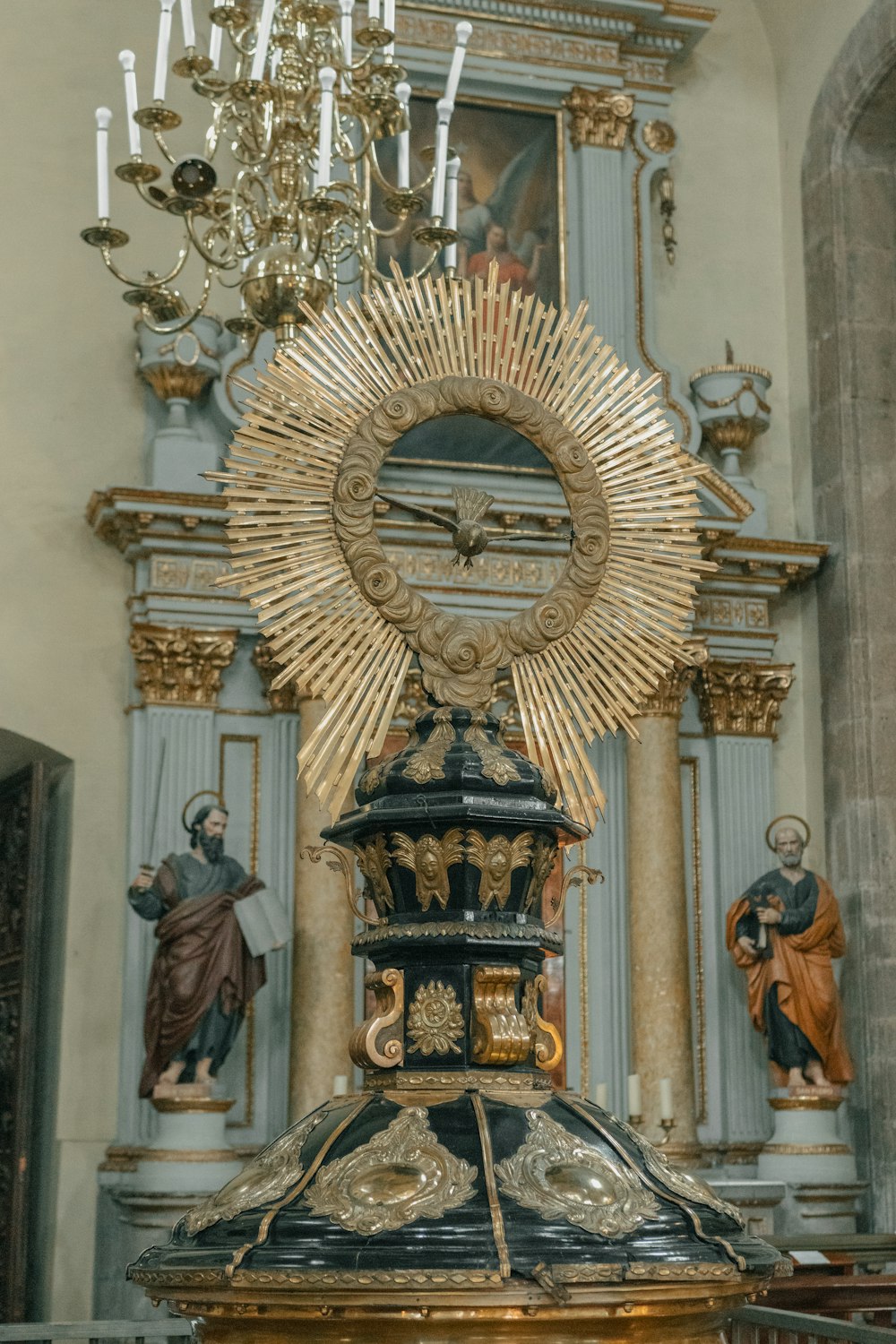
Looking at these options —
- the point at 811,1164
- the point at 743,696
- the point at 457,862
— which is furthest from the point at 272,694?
the point at 457,862

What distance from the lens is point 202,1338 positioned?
283cm


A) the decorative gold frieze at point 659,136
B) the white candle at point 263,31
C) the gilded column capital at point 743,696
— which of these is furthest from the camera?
the decorative gold frieze at point 659,136

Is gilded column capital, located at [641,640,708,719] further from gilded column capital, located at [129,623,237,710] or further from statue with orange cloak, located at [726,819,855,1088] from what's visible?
gilded column capital, located at [129,623,237,710]

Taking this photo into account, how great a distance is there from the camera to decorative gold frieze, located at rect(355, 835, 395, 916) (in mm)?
3197

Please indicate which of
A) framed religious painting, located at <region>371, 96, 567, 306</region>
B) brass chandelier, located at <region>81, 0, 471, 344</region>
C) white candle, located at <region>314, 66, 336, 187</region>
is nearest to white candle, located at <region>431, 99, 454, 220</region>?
brass chandelier, located at <region>81, 0, 471, 344</region>

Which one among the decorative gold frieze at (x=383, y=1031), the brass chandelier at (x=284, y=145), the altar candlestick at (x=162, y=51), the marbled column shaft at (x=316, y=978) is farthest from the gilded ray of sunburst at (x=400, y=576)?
the marbled column shaft at (x=316, y=978)

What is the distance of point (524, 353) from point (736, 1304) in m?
1.84

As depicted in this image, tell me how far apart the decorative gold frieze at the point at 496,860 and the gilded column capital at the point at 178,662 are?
748 centimetres

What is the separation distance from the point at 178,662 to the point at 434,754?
24.4 ft

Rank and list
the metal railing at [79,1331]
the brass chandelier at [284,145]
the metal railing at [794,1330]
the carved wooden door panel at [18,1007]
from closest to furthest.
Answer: the metal railing at [794,1330]
the metal railing at [79,1331]
the brass chandelier at [284,145]
the carved wooden door panel at [18,1007]

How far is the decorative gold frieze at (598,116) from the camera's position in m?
12.1

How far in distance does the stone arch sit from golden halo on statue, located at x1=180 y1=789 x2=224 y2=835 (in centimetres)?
391

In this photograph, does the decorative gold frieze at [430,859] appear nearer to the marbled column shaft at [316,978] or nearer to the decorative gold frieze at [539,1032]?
the decorative gold frieze at [539,1032]

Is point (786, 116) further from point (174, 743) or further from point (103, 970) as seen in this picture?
point (103, 970)
